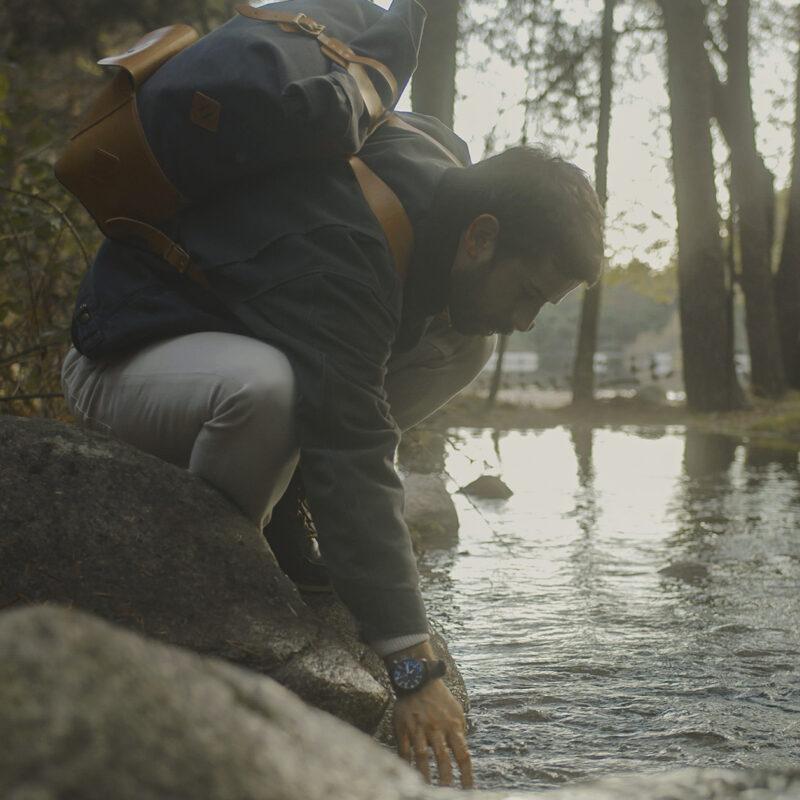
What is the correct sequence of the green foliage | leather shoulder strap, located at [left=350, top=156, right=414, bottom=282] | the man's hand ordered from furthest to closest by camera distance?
the green foliage → leather shoulder strap, located at [left=350, top=156, right=414, bottom=282] → the man's hand

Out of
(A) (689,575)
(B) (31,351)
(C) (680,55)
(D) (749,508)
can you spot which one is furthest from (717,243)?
(B) (31,351)

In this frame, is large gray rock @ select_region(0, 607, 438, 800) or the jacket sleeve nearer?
large gray rock @ select_region(0, 607, 438, 800)

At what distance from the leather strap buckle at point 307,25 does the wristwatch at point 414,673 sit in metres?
1.43

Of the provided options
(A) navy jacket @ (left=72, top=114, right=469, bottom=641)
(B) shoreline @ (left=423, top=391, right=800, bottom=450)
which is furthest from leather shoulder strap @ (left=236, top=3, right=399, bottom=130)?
(B) shoreline @ (left=423, top=391, right=800, bottom=450)

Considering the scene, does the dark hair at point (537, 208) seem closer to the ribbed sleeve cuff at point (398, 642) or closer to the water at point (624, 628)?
the ribbed sleeve cuff at point (398, 642)

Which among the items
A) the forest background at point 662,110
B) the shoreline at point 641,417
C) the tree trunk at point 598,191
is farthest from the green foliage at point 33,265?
the tree trunk at point 598,191

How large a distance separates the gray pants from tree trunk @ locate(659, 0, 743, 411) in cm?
1268

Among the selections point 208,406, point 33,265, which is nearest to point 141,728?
point 208,406

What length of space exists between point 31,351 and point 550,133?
16550mm

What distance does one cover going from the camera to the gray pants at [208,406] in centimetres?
243

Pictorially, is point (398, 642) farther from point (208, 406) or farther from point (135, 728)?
point (135, 728)

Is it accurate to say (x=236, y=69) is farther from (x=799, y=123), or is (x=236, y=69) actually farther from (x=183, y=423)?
(x=799, y=123)

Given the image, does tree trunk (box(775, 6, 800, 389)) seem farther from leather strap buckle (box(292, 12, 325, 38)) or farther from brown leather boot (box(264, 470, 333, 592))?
leather strap buckle (box(292, 12, 325, 38))

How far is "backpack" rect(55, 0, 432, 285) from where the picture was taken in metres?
2.41
